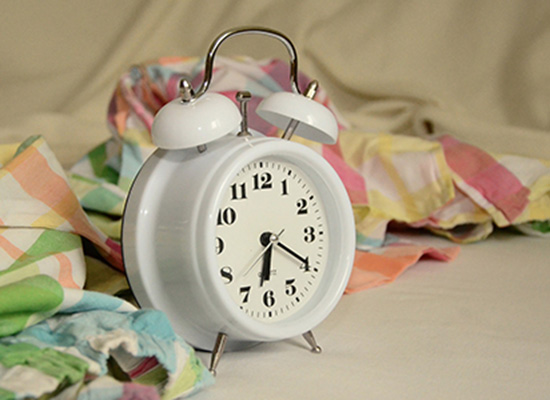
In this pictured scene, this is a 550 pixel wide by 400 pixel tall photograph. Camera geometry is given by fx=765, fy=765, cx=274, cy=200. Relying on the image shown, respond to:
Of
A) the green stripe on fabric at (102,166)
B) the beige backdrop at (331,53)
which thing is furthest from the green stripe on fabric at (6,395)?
the beige backdrop at (331,53)

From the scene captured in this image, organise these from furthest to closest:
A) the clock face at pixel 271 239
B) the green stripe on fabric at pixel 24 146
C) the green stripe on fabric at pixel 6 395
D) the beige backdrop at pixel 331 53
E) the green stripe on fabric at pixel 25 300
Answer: the beige backdrop at pixel 331 53 < the green stripe on fabric at pixel 24 146 < the clock face at pixel 271 239 < the green stripe on fabric at pixel 25 300 < the green stripe on fabric at pixel 6 395

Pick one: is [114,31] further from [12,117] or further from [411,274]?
[411,274]

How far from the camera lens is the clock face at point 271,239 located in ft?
2.59

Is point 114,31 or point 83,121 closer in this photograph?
point 83,121

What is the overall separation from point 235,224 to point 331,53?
1243 millimetres

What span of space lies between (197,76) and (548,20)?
931 millimetres

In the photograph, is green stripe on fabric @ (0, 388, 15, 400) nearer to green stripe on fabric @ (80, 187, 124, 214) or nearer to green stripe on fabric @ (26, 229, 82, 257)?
green stripe on fabric @ (26, 229, 82, 257)

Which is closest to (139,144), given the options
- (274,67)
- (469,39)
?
(274,67)

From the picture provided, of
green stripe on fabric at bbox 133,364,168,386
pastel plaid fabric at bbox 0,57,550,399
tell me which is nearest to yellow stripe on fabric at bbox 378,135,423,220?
pastel plaid fabric at bbox 0,57,550,399

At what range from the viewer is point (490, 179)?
4.15 ft

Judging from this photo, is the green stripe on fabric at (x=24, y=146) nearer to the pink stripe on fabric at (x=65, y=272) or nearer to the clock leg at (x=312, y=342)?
the pink stripe on fabric at (x=65, y=272)

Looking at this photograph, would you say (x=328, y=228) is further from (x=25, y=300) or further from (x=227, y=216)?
(x=25, y=300)

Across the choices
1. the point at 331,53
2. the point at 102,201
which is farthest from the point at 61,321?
the point at 331,53

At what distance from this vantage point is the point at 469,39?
75.6 inches
